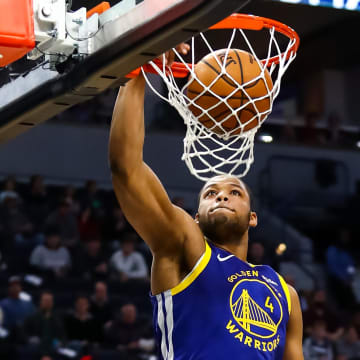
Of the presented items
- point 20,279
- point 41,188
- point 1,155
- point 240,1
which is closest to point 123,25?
point 240,1

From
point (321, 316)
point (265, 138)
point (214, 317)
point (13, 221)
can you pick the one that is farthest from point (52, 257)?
point (214, 317)

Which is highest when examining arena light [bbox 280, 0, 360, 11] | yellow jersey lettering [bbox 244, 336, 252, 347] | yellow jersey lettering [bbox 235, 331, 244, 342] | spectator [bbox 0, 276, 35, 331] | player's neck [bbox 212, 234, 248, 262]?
arena light [bbox 280, 0, 360, 11]

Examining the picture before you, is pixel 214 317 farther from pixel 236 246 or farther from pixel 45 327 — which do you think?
pixel 45 327

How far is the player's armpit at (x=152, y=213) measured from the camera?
304 centimetres

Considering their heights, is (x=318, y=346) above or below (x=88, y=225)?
below

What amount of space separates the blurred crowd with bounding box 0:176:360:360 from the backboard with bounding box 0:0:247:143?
5.22 meters

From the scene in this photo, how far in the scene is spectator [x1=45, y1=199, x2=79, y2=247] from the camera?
10.3m

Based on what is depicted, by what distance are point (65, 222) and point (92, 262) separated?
64 centimetres

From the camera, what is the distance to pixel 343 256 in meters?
12.0

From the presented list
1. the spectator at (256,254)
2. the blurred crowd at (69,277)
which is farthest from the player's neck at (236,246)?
the spectator at (256,254)

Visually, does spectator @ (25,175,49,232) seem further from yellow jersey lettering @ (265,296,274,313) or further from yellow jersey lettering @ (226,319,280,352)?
yellow jersey lettering @ (226,319,280,352)

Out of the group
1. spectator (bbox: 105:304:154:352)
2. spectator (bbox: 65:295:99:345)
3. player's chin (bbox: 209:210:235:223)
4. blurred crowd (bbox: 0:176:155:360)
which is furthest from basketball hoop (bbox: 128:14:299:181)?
spectator (bbox: 105:304:154:352)

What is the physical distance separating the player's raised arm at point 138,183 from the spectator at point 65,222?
23.7 feet

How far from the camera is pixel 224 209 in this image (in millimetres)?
3488
